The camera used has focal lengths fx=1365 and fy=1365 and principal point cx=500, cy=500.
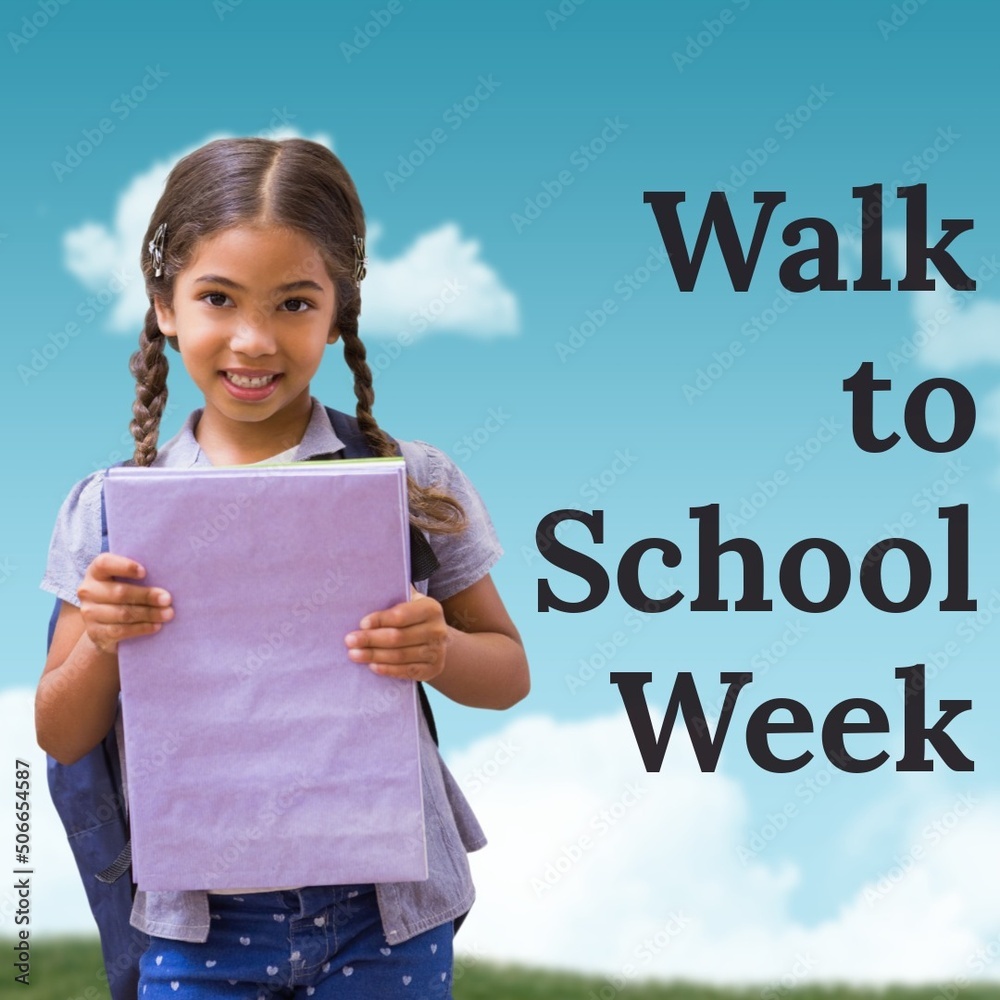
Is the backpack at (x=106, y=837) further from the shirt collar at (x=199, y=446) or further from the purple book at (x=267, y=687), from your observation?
the purple book at (x=267, y=687)

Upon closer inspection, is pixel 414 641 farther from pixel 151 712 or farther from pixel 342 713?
pixel 151 712

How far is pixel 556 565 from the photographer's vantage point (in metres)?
3.63

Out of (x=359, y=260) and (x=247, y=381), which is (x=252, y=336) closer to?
(x=247, y=381)

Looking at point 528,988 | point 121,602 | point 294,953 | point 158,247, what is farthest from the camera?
point 528,988

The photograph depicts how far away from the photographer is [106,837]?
2.16 meters

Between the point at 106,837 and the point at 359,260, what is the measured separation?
1.00 meters

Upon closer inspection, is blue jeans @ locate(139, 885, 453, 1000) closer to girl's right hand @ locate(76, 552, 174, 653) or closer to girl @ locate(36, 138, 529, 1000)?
girl @ locate(36, 138, 529, 1000)

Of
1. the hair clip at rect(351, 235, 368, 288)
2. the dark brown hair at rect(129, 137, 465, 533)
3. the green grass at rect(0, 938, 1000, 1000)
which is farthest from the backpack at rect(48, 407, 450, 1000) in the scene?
the green grass at rect(0, 938, 1000, 1000)

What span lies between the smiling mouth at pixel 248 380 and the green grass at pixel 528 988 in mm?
2426

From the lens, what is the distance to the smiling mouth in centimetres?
204

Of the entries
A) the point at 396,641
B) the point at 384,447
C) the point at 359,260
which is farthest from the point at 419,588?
the point at 359,260

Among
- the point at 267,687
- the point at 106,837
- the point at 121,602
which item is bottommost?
the point at 106,837

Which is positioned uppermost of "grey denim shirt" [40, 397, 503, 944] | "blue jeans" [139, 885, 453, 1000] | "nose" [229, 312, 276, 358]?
"nose" [229, 312, 276, 358]

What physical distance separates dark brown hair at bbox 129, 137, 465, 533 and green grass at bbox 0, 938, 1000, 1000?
2264 millimetres
